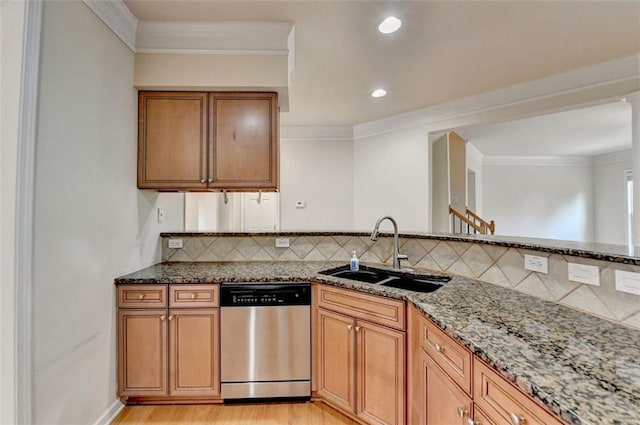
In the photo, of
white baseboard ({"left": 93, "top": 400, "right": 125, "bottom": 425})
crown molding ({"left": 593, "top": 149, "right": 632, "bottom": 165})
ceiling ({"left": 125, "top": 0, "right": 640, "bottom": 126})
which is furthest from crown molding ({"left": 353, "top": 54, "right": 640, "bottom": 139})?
crown molding ({"left": 593, "top": 149, "right": 632, "bottom": 165})

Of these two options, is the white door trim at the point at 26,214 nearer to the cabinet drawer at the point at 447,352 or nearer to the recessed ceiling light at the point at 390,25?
the cabinet drawer at the point at 447,352

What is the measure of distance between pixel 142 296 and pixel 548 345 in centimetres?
221

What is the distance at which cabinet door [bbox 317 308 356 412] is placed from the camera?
1816 mm

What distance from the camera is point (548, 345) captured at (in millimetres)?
964

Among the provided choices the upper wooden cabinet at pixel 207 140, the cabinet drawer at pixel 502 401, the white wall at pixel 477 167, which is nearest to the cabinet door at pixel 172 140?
the upper wooden cabinet at pixel 207 140

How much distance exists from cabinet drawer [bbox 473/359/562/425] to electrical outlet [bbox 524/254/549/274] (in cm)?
79

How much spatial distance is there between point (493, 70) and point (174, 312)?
3421mm

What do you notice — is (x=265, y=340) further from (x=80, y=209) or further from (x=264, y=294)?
(x=80, y=209)

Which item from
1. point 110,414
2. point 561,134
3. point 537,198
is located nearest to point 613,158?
point 537,198

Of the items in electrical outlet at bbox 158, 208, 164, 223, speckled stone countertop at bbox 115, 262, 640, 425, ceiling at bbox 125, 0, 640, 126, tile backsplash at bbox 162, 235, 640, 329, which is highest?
ceiling at bbox 125, 0, 640, 126

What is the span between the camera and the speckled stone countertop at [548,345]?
0.69m

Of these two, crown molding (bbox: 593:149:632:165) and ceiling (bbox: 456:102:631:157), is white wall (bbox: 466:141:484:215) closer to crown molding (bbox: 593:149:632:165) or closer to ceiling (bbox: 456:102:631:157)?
ceiling (bbox: 456:102:631:157)

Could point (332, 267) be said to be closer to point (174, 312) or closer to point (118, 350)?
point (174, 312)

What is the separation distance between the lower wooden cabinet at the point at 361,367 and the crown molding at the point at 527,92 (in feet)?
9.66
